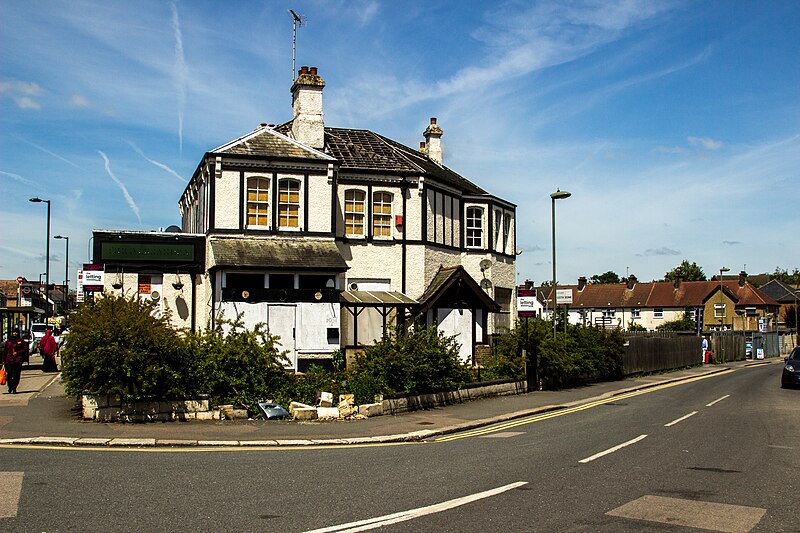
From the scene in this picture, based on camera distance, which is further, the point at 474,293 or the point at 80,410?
the point at 474,293

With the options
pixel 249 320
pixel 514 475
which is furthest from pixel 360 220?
pixel 514 475

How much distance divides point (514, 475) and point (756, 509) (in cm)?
313

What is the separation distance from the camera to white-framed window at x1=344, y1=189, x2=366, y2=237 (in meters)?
28.7

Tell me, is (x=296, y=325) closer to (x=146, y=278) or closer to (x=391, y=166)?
(x=146, y=278)

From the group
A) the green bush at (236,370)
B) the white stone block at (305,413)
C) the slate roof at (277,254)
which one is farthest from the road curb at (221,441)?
the slate roof at (277,254)

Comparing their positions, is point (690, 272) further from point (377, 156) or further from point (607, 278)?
point (377, 156)

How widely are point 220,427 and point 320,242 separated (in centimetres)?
1207

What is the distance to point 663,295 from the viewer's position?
3492 inches

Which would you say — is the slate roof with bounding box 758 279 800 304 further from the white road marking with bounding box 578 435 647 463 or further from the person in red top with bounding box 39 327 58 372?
the white road marking with bounding box 578 435 647 463

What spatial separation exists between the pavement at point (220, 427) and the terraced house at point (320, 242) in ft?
17.5

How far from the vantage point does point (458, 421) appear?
57.5ft

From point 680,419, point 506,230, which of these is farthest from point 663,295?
point 680,419

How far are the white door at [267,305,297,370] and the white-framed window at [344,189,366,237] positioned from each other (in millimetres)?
4993

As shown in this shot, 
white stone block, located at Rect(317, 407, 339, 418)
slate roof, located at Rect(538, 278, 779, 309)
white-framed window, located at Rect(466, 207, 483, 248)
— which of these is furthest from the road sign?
slate roof, located at Rect(538, 278, 779, 309)
